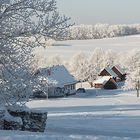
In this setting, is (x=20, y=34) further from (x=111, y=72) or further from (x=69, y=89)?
(x=111, y=72)

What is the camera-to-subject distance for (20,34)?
15453 millimetres

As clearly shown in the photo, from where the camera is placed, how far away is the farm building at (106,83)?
87000mm

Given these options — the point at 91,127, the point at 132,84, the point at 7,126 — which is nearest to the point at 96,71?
the point at 132,84

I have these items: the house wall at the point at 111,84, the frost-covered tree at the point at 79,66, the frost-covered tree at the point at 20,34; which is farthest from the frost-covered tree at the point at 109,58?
the frost-covered tree at the point at 20,34

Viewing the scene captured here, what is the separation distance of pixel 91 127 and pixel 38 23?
11320mm

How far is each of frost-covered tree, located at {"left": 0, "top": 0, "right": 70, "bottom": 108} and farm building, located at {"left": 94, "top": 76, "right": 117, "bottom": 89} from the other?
71.4 metres

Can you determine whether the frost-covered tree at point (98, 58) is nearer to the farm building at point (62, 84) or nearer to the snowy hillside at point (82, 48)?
the snowy hillside at point (82, 48)

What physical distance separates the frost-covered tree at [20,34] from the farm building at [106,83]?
234 feet

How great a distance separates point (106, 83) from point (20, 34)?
72876 millimetres

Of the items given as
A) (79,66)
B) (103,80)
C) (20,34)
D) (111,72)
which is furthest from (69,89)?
(20,34)

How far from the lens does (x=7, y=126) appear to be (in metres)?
17.1

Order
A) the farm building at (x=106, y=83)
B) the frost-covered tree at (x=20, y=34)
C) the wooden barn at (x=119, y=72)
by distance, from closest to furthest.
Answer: the frost-covered tree at (x=20, y=34) < the farm building at (x=106, y=83) < the wooden barn at (x=119, y=72)

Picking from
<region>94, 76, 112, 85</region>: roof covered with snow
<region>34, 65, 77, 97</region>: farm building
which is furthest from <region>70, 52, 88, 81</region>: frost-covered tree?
<region>34, 65, 77, 97</region>: farm building

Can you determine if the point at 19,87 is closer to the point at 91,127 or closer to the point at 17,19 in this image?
the point at 17,19
